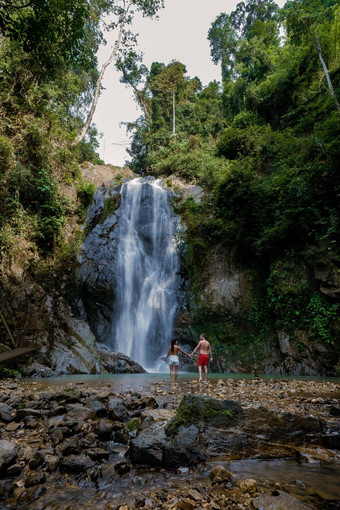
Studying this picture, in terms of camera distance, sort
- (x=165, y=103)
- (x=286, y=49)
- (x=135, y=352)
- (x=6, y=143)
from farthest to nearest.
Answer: (x=165, y=103) < (x=286, y=49) < (x=135, y=352) < (x=6, y=143)

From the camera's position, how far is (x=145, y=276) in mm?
16656

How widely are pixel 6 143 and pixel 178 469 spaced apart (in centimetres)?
1404

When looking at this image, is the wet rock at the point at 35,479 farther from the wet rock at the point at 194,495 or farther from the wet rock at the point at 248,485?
the wet rock at the point at 248,485

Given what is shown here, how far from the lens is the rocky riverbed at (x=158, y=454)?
2146 mm

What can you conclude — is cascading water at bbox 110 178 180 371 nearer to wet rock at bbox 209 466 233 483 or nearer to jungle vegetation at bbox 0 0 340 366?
jungle vegetation at bbox 0 0 340 366

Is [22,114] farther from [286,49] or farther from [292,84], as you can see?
[286,49]

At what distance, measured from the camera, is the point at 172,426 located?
3.09 m

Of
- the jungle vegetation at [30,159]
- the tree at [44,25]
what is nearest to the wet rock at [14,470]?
the tree at [44,25]

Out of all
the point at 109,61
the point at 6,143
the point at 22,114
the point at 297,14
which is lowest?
Result: the point at 6,143

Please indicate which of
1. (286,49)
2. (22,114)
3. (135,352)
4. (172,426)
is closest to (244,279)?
(135,352)

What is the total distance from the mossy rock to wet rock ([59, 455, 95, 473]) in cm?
87

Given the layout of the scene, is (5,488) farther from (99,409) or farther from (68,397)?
(68,397)

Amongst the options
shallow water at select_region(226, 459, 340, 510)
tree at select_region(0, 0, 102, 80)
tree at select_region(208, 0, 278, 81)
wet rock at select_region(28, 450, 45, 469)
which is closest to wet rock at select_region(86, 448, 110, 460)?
wet rock at select_region(28, 450, 45, 469)

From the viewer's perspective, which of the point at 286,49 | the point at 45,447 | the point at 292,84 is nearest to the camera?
the point at 45,447
